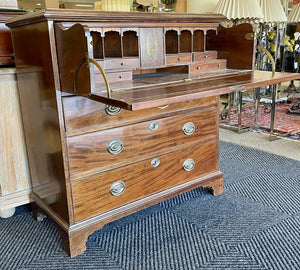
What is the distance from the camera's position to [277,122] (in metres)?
3.76

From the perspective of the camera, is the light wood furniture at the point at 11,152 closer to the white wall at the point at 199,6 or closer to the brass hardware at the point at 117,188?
the brass hardware at the point at 117,188

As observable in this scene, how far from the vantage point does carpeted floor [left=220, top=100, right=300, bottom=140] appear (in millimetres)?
3367

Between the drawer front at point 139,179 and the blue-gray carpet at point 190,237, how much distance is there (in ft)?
0.60

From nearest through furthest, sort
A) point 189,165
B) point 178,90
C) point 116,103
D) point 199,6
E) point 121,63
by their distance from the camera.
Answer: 1. point 116,103
2. point 178,90
3. point 121,63
4. point 189,165
5. point 199,6

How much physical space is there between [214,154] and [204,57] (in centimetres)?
57

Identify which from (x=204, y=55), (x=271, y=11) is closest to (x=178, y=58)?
(x=204, y=55)

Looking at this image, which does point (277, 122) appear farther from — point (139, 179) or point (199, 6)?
point (139, 179)

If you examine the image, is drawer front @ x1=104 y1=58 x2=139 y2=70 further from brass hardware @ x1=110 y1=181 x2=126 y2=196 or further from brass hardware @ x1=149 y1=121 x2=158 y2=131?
brass hardware @ x1=110 y1=181 x2=126 y2=196

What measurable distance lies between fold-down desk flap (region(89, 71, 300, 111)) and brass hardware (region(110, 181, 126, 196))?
0.47m

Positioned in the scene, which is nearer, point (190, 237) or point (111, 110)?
point (111, 110)

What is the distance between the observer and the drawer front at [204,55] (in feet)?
6.02

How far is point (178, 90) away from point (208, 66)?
0.67 metres

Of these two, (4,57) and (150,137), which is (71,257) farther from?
(4,57)

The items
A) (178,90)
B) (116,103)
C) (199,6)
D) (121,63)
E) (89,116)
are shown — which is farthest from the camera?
(199,6)
